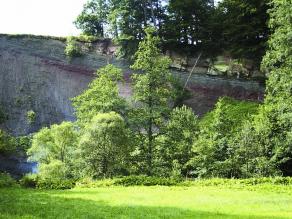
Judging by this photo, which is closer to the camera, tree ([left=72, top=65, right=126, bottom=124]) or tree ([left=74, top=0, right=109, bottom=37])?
tree ([left=72, top=65, right=126, bottom=124])

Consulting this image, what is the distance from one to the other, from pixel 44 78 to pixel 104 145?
94.0 feet

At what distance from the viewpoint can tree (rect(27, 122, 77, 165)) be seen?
35.9 metres

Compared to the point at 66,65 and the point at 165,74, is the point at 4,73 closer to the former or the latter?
the point at 66,65

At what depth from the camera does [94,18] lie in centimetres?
6294

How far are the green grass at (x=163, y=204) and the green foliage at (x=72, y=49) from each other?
34.2 metres

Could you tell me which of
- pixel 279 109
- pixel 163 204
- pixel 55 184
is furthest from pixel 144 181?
pixel 279 109

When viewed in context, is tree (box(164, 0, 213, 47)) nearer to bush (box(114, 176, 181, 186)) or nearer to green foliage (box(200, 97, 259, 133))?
green foliage (box(200, 97, 259, 133))

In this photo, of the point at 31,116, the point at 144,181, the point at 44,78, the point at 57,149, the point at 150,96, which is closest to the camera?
the point at 144,181

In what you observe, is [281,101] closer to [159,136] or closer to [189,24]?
[159,136]

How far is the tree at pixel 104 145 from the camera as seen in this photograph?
99.3 feet

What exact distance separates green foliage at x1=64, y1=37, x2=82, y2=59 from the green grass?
34167 millimetres

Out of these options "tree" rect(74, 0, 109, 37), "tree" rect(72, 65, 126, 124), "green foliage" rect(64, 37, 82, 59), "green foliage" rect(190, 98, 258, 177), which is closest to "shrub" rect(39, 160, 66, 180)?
"tree" rect(72, 65, 126, 124)

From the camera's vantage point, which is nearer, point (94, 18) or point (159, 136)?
point (159, 136)

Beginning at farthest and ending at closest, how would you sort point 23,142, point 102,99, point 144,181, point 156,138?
point 23,142, point 156,138, point 102,99, point 144,181
